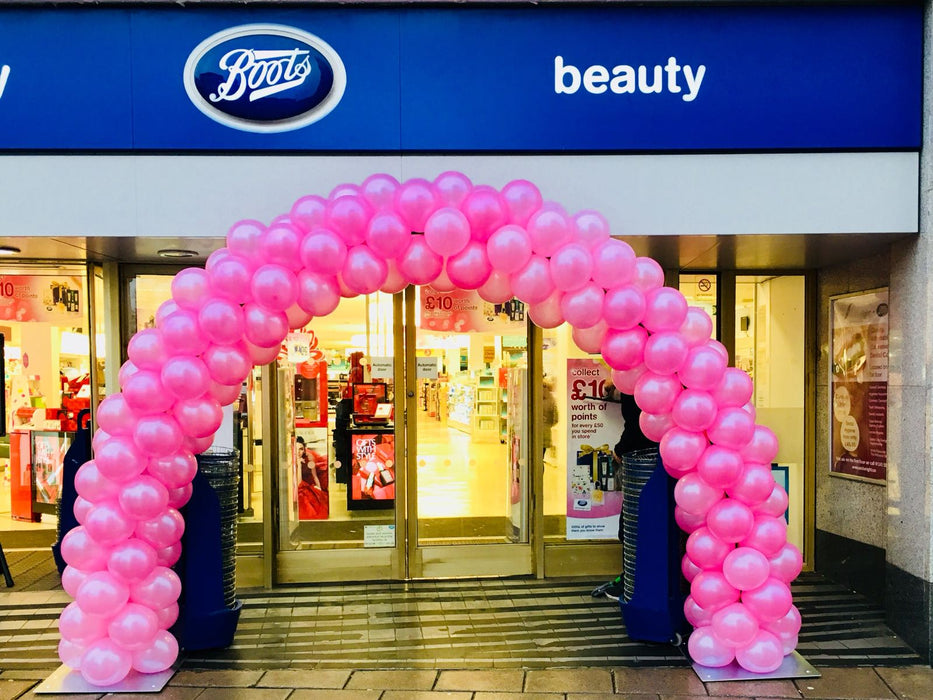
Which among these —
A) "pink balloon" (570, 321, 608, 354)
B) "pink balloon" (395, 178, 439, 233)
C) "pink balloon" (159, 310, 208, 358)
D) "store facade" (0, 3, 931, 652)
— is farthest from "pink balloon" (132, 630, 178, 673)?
"pink balloon" (570, 321, 608, 354)

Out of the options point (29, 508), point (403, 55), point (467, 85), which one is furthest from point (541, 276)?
point (29, 508)

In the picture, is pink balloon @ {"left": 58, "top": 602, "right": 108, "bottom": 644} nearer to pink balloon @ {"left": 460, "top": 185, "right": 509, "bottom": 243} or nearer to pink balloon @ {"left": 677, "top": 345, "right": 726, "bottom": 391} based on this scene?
pink balloon @ {"left": 460, "top": 185, "right": 509, "bottom": 243}

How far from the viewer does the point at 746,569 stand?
4.27 m

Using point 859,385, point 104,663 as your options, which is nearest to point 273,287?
point 104,663

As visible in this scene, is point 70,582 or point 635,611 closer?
point 70,582

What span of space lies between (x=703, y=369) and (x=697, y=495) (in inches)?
30.5

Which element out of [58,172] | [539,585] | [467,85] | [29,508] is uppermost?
[467,85]

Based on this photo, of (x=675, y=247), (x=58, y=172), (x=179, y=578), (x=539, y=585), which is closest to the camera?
(x=179, y=578)

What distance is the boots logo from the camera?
16.5 feet

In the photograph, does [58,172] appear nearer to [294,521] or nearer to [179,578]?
[179,578]

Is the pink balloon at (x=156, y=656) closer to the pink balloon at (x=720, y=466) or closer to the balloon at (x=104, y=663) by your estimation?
the balloon at (x=104, y=663)

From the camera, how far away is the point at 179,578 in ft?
15.4

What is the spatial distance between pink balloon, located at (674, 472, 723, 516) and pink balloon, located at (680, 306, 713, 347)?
826 millimetres

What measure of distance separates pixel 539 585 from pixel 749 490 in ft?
8.45
